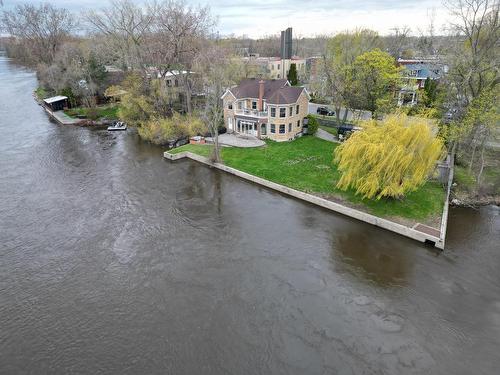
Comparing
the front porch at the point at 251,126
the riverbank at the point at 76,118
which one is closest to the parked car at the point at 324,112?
the front porch at the point at 251,126

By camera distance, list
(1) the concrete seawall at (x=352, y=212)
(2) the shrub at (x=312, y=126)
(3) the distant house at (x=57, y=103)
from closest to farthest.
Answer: (1) the concrete seawall at (x=352, y=212), (2) the shrub at (x=312, y=126), (3) the distant house at (x=57, y=103)

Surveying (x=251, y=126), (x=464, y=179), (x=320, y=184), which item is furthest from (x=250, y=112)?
(x=464, y=179)

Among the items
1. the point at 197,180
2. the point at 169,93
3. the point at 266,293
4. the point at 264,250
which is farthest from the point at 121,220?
the point at 169,93

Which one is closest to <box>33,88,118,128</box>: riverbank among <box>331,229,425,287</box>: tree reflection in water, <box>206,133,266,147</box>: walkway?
<box>206,133,266,147</box>: walkway

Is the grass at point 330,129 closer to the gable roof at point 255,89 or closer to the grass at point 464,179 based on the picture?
the gable roof at point 255,89

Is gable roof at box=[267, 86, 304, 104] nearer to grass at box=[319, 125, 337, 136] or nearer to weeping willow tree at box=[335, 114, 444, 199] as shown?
grass at box=[319, 125, 337, 136]

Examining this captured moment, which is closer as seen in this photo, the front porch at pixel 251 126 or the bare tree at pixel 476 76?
the bare tree at pixel 476 76
